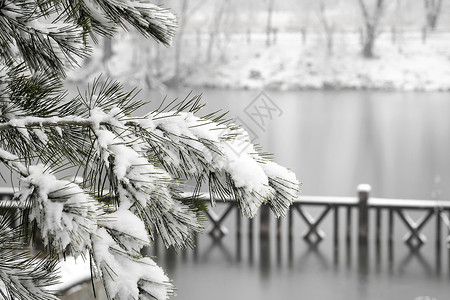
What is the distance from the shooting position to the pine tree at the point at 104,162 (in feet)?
2.45

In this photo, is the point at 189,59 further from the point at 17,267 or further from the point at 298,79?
the point at 17,267

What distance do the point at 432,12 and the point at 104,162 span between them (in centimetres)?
1131

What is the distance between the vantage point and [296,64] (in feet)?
36.2

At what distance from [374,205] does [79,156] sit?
3.87m

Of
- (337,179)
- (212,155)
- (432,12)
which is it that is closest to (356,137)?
(337,179)

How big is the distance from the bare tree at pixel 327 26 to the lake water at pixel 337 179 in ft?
3.84

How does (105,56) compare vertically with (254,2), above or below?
below

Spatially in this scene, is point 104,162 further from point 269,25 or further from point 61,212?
point 269,25

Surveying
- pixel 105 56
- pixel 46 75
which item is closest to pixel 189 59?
pixel 105 56

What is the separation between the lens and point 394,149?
11.0m

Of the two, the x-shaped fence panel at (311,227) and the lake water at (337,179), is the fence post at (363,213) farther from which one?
the x-shaped fence panel at (311,227)

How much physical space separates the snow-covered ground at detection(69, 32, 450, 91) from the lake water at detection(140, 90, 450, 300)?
0.43 m

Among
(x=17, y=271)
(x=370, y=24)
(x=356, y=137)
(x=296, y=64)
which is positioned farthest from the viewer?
(x=356, y=137)

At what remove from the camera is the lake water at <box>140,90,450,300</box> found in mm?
4062
